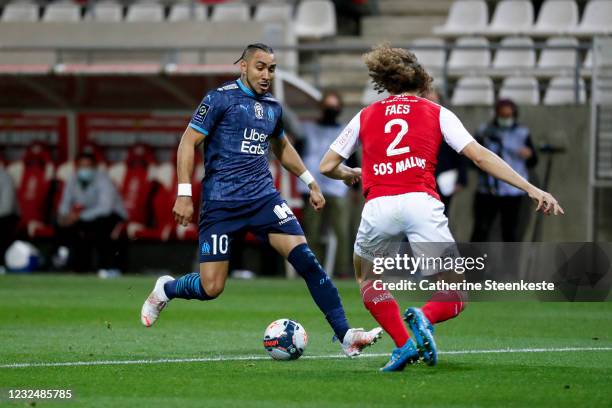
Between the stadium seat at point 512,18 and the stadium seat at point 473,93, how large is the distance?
1526 mm

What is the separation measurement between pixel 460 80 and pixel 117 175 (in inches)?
218

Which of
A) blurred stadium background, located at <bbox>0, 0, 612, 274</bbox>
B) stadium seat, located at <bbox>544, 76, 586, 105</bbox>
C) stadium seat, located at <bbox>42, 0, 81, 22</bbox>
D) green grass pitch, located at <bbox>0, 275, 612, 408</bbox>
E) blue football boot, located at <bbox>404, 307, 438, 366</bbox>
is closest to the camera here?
green grass pitch, located at <bbox>0, 275, 612, 408</bbox>

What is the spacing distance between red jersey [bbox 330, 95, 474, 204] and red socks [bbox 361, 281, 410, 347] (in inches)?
22.6

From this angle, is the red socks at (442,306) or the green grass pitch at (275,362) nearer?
the green grass pitch at (275,362)

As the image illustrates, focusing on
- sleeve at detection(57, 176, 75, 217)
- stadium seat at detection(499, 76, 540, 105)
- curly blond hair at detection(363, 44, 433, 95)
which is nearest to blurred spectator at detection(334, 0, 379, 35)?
stadium seat at detection(499, 76, 540, 105)

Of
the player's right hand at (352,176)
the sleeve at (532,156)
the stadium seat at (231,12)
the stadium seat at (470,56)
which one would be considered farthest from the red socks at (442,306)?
the stadium seat at (231,12)

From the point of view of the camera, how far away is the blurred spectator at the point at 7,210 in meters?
19.8

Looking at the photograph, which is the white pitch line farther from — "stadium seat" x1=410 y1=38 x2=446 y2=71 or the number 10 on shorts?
"stadium seat" x1=410 y1=38 x2=446 y2=71

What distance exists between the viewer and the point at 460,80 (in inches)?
837

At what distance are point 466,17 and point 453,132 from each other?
14959 mm

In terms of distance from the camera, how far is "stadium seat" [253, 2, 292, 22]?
23139mm

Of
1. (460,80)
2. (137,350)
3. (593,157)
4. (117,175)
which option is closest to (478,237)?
(593,157)

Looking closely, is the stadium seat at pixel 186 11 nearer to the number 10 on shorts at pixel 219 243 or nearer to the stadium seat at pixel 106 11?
the stadium seat at pixel 106 11

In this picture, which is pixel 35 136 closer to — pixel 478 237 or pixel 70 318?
pixel 478 237
